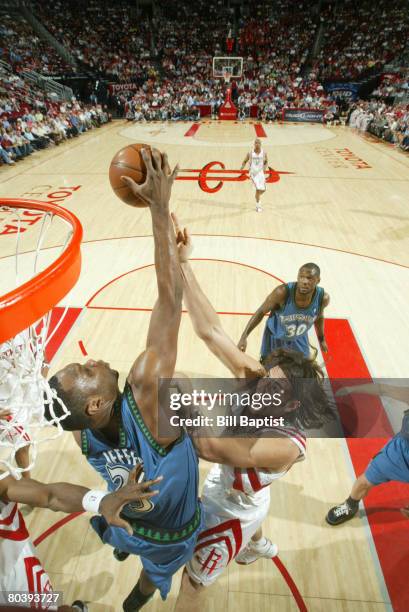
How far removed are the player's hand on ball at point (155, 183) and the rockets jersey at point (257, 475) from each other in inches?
43.3

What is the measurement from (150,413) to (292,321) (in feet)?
7.17

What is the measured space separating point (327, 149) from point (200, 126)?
7.50 meters

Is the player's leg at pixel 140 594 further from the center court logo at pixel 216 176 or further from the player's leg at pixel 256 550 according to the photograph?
the center court logo at pixel 216 176

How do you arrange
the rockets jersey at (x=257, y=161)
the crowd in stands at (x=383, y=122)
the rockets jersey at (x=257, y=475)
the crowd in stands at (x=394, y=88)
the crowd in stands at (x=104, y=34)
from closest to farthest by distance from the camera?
Result: the rockets jersey at (x=257, y=475), the rockets jersey at (x=257, y=161), the crowd in stands at (x=383, y=122), the crowd in stands at (x=394, y=88), the crowd in stands at (x=104, y=34)

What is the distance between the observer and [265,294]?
5332 mm

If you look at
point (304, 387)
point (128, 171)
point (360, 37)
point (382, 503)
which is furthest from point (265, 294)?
point (360, 37)

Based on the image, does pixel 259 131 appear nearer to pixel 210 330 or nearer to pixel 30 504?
pixel 210 330

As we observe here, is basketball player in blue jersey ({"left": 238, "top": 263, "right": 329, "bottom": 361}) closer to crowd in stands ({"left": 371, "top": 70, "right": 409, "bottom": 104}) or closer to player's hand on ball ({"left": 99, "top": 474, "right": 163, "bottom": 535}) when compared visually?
player's hand on ball ({"left": 99, "top": 474, "right": 163, "bottom": 535})

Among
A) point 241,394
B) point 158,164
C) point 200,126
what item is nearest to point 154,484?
point 241,394

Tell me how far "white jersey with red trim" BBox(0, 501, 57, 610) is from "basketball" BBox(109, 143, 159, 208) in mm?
1461

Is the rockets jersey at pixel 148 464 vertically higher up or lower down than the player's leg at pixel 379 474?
higher up

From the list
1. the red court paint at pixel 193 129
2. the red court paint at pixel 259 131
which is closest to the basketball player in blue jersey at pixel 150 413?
the red court paint at pixel 259 131

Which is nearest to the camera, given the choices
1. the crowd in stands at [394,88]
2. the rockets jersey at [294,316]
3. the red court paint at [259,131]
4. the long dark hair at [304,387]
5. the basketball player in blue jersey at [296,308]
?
the long dark hair at [304,387]

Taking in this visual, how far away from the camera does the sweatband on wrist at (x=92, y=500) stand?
166cm
